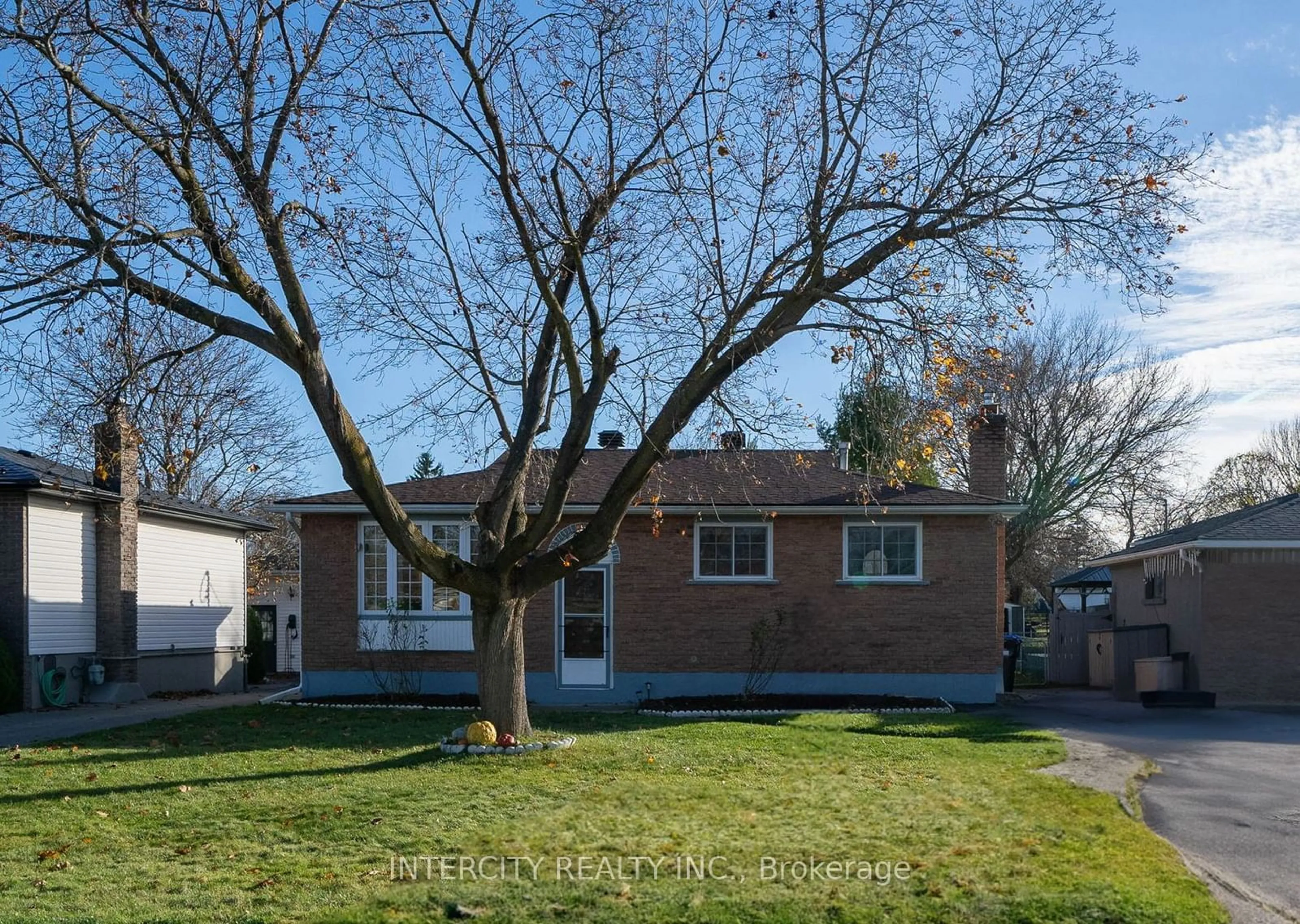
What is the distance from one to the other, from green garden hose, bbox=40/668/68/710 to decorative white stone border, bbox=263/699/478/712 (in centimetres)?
353

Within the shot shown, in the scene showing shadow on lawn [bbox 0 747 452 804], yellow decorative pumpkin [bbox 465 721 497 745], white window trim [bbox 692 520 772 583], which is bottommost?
shadow on lawn [bbox 0 747 452 804]

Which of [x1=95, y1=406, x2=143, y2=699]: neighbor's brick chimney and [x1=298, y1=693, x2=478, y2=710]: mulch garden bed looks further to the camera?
[x1=95, y1=406, x2=143, y2=699]: neighbor's brick chimney

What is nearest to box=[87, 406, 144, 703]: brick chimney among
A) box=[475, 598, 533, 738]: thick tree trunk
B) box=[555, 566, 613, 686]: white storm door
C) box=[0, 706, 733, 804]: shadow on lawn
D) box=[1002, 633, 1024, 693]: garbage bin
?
box=[0, 706, 733, 804]: shadow on lawn

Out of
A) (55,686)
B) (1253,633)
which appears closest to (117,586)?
(55,686)

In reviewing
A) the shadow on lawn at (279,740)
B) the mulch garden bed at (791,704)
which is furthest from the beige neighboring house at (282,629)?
the mulch garden bed at (791,704)

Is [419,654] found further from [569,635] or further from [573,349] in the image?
[573,349]

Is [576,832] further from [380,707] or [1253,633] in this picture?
[1253,633]

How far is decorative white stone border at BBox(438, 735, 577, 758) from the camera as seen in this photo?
1278 cm

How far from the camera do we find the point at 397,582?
813 inches

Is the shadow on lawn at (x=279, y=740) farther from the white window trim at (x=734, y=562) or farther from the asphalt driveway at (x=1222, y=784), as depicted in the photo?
the asphalt driveway at (x=1222, y=784)

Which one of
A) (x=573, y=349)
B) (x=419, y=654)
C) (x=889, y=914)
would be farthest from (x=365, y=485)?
(x=419, y=654)

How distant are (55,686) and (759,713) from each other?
1182cm

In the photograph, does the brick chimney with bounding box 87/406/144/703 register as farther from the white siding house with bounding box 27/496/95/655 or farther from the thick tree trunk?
the thick tree trunk

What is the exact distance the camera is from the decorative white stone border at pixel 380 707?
18.2m
